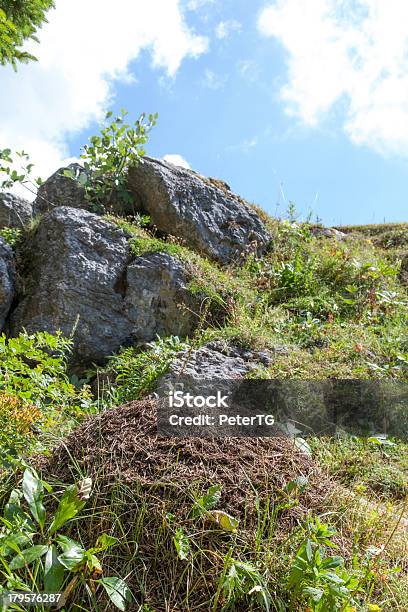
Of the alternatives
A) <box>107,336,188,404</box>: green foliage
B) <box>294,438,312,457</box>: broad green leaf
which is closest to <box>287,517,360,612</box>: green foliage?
<box>294,438,312,457</box>: broad green leaf

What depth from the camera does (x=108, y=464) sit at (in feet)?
8.30

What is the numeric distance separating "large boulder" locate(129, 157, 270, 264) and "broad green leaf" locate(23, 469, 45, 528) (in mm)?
5522

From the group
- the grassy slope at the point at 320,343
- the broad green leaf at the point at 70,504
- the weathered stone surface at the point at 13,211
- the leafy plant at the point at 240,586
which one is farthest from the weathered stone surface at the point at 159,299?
the leafy plant at the point at 240,586

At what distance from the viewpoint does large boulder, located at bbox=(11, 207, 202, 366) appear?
603 cm

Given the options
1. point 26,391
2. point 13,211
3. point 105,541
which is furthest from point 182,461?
point 13,211

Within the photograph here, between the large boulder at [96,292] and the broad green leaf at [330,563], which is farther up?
the large boulder at [96,292]

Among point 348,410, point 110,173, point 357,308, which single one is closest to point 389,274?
point 357,308

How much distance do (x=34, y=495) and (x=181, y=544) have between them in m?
0.66

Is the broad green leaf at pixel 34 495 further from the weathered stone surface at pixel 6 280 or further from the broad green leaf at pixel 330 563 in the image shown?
the weathered stone surface at pixel 6 280

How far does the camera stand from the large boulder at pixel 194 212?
7750mm

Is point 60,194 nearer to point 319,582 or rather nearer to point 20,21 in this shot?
point 20,21

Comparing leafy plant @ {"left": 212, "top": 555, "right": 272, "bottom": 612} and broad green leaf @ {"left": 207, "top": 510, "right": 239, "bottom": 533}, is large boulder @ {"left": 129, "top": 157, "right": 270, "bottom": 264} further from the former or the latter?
leafy plant @ {"left": 212, "top": 555, "right": 272, "bottom": 612}

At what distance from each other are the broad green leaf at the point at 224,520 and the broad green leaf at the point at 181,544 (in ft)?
0.49

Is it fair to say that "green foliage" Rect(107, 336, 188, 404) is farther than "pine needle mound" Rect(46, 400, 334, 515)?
Yes
